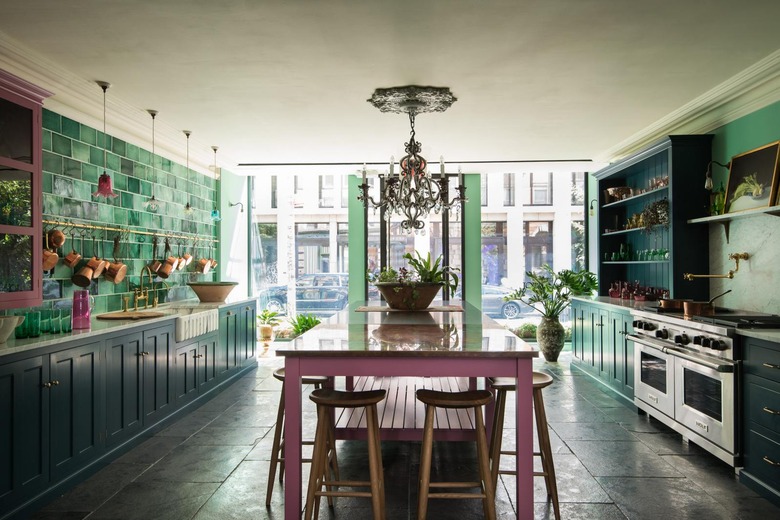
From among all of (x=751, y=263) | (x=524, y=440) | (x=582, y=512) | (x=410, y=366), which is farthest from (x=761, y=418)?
(x=410, y=366)

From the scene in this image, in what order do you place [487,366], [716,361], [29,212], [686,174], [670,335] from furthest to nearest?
[686,174], [670,335], [716,361], [29,212], [487,366]

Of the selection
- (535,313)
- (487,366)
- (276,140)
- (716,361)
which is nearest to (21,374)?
(487,366)

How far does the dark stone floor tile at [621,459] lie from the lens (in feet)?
11.1

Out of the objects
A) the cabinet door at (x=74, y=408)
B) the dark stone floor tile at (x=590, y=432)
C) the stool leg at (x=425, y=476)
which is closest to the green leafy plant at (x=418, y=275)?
the dark stone floor tile at (x=590, y=432)

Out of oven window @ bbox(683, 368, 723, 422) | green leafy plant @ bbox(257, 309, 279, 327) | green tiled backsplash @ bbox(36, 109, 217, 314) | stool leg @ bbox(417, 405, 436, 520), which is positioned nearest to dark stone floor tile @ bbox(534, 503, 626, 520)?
stool leg @ bbox(417, 405, 436, 520)

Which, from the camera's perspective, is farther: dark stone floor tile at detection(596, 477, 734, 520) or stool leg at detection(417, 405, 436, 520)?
dark stone floor tile at detection(596, 477, 734, 520)

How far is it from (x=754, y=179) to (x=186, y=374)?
16.2 ft

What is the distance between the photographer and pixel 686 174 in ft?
15.0

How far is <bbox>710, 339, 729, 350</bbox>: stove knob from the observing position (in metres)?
3.32

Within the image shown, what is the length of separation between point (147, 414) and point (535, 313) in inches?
224

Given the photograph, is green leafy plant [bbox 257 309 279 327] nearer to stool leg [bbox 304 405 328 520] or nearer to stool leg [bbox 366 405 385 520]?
stool leg [bbox 304 405 328 520]

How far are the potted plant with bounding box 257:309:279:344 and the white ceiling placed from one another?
3.51 meters

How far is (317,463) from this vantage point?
2.57 meters

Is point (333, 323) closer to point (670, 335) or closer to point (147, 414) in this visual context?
point (147, 414)
